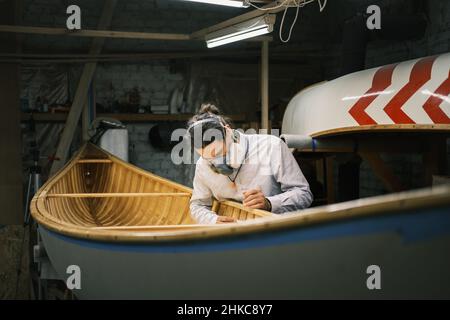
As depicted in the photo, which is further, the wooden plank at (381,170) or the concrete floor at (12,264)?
the concrete floor at (12,264)

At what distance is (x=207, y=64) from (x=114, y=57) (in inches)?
49.7

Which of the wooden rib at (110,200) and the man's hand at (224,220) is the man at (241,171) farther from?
the wooden rib at (110,200)

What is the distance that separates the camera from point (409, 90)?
9.13 feet

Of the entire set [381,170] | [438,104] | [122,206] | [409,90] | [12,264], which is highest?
[409,90]

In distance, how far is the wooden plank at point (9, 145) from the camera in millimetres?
4793

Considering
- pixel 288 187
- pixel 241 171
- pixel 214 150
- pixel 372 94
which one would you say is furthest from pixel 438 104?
pixel 214 150

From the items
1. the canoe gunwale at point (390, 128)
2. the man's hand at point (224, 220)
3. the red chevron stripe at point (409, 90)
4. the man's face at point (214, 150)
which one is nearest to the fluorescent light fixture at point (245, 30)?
the canoe gunwale at point (390, 128)

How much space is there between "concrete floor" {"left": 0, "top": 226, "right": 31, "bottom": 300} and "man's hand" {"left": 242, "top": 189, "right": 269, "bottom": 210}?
3.57 m

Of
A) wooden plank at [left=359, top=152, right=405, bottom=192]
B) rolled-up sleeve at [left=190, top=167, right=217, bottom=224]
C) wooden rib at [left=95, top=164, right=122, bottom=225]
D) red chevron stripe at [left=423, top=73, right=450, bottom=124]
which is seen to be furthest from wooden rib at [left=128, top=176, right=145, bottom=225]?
red chevron stripe at [left=423, top=73, right=450, bottom=124]

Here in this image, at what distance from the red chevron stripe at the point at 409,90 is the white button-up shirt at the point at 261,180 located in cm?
82

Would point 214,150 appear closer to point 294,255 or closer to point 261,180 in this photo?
point 261,180

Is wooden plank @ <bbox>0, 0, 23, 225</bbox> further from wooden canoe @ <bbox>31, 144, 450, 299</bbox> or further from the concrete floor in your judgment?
wooden canoe @ <bbox>31, 144, 450, 299</bbox>

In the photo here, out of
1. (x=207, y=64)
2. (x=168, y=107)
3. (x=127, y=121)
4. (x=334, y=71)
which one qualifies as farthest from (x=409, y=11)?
(x=127, y=121)

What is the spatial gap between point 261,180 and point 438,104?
1.09 meters
